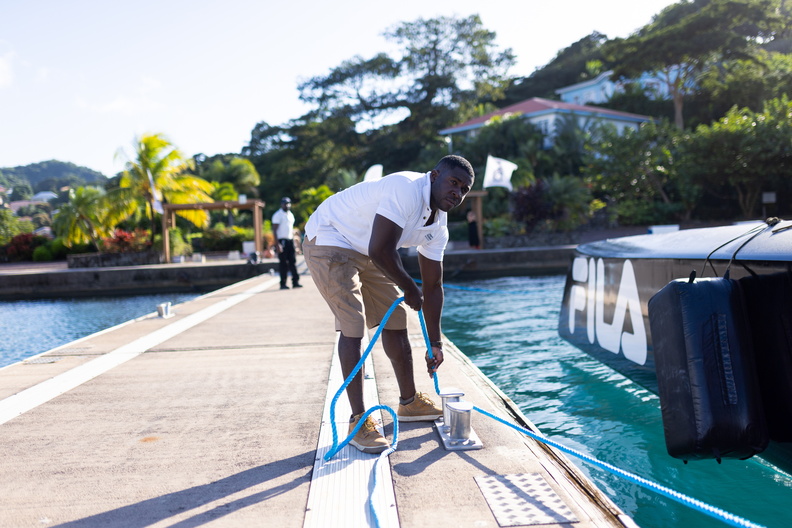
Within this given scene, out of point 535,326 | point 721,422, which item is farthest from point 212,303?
point 721,422

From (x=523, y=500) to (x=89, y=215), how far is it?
27.1m

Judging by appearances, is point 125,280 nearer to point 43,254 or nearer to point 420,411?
point 43,254

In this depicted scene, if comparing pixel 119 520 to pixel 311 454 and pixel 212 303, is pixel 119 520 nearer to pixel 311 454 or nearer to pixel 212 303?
pixel 311 454

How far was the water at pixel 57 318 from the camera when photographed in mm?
9741

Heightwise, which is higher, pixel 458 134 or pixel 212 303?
pixel 458 134

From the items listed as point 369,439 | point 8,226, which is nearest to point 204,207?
point 8,226

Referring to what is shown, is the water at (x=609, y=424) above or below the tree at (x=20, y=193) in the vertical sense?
below

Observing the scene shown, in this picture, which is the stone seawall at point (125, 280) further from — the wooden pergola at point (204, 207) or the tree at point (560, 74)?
the tree at point (560, 74)

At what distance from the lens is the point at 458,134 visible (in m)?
42.0

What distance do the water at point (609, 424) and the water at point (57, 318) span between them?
6193mm

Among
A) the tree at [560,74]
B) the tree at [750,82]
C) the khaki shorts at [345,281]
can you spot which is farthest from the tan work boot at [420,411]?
the tree at [560,74]

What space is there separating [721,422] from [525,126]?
33709mm

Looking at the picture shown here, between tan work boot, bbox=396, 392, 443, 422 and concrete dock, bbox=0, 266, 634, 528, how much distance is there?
0.06 m

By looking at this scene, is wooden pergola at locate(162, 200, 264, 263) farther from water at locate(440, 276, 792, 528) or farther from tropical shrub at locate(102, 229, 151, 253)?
water at locate(440, 276, 792, 528)
